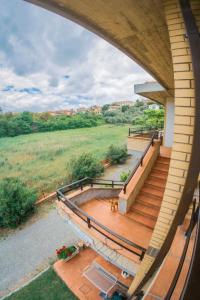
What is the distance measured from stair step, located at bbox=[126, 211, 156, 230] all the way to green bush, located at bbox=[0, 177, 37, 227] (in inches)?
262

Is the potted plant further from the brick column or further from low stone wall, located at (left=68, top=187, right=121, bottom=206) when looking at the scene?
the brick column

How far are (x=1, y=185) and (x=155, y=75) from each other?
10.1m

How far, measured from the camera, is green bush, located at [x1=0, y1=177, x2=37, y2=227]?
9781mm

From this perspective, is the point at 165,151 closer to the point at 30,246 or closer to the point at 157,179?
the point at 157,179

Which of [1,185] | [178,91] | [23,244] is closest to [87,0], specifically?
[178,91]

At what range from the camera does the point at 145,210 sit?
21.7 ft

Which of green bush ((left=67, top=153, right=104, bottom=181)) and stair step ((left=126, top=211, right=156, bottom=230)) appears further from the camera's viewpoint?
green bush ((left=67, top=153, right=104, bottom=181))

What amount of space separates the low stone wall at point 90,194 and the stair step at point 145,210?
1997 mm

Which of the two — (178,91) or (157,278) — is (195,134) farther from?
(157,278)

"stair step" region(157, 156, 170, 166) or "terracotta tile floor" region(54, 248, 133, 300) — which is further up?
"stair step" region(157, 156, 170, 166)

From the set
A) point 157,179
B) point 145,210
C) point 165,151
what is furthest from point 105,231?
point 165,151

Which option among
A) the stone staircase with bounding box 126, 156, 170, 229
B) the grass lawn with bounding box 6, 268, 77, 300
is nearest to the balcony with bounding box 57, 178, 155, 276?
the stone staircase with bounding box 126, 156, 170, 229

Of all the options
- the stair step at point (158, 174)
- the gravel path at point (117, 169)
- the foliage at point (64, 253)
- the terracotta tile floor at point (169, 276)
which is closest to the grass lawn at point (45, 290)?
the foliage at point (64, 253)

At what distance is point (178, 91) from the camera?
205 cm
